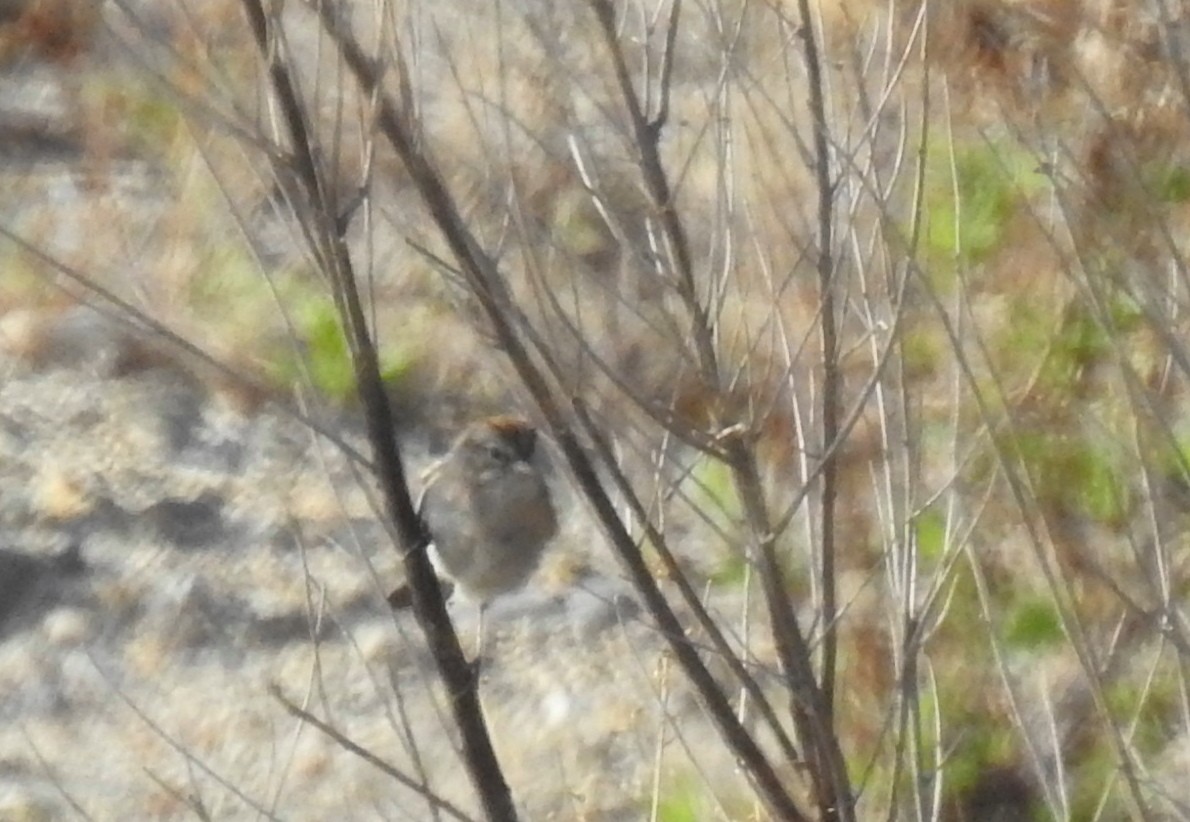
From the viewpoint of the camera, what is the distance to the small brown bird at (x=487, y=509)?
3416 mm

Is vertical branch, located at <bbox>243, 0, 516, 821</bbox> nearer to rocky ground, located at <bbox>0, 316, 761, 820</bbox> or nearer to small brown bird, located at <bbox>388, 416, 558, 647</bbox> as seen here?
small brown bird, located at <bbox>388, 416, 558, 647</bbox>

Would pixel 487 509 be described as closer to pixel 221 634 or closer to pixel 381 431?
pixel 381 431

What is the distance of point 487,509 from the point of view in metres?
3.46

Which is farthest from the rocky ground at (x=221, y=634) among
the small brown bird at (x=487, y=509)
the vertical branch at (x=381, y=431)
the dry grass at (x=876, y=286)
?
the vertical branch at (x=381, y=431)

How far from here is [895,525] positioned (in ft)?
6.81

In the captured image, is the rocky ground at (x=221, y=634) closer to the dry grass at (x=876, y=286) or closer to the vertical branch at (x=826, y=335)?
the dry grass at (x=876, y=286)

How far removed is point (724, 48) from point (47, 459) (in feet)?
13.8

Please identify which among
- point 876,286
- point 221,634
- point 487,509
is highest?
point 876,286

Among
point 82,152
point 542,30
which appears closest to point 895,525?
point 542,30

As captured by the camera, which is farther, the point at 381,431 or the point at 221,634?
the point at 221,634

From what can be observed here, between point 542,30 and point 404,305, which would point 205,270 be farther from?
point 542,30

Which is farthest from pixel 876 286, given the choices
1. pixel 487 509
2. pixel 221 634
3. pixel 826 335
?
pixel 221 634

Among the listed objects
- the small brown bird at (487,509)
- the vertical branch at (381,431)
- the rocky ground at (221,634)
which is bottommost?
the rocky ground at (221,634)

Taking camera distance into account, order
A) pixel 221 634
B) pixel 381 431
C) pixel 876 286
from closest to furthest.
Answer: pixel 381 431 < pixel 876 286 < pixel 221 634
